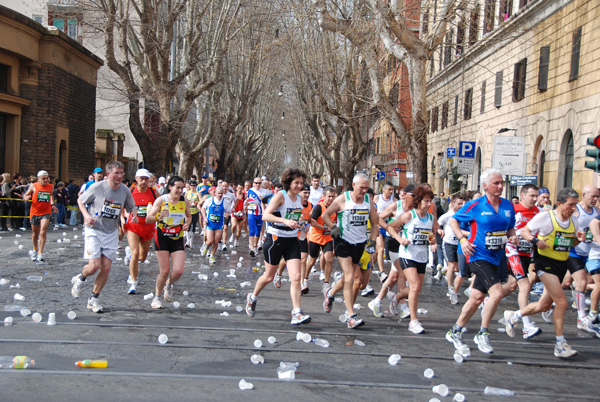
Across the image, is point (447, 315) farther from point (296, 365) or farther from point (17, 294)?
point (17, 294)

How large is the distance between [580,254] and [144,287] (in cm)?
630

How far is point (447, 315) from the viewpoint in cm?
895

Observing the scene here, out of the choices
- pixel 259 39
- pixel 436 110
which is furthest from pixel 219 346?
pixel 436 110

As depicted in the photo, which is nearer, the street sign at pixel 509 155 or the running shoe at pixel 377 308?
the running shoe at pixel 377 308

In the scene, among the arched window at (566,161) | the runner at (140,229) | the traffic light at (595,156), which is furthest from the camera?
the arched window at (566,161)

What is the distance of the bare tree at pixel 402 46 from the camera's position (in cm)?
1659

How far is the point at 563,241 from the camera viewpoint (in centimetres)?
721

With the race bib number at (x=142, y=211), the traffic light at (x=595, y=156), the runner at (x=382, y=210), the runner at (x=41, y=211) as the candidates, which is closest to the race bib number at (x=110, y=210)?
the race bib number at (x=142, y=211)

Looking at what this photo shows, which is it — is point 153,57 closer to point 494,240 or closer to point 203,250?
point 203,250

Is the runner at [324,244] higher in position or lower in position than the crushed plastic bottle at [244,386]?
higher

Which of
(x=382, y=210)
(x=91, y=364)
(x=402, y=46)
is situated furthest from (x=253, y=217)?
(x=91, y=364)

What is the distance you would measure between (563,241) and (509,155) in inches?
436

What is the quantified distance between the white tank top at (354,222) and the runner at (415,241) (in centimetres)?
33

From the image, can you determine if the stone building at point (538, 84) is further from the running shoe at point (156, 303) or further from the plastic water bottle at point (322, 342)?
the plastic water bottle at point (322, 342)
